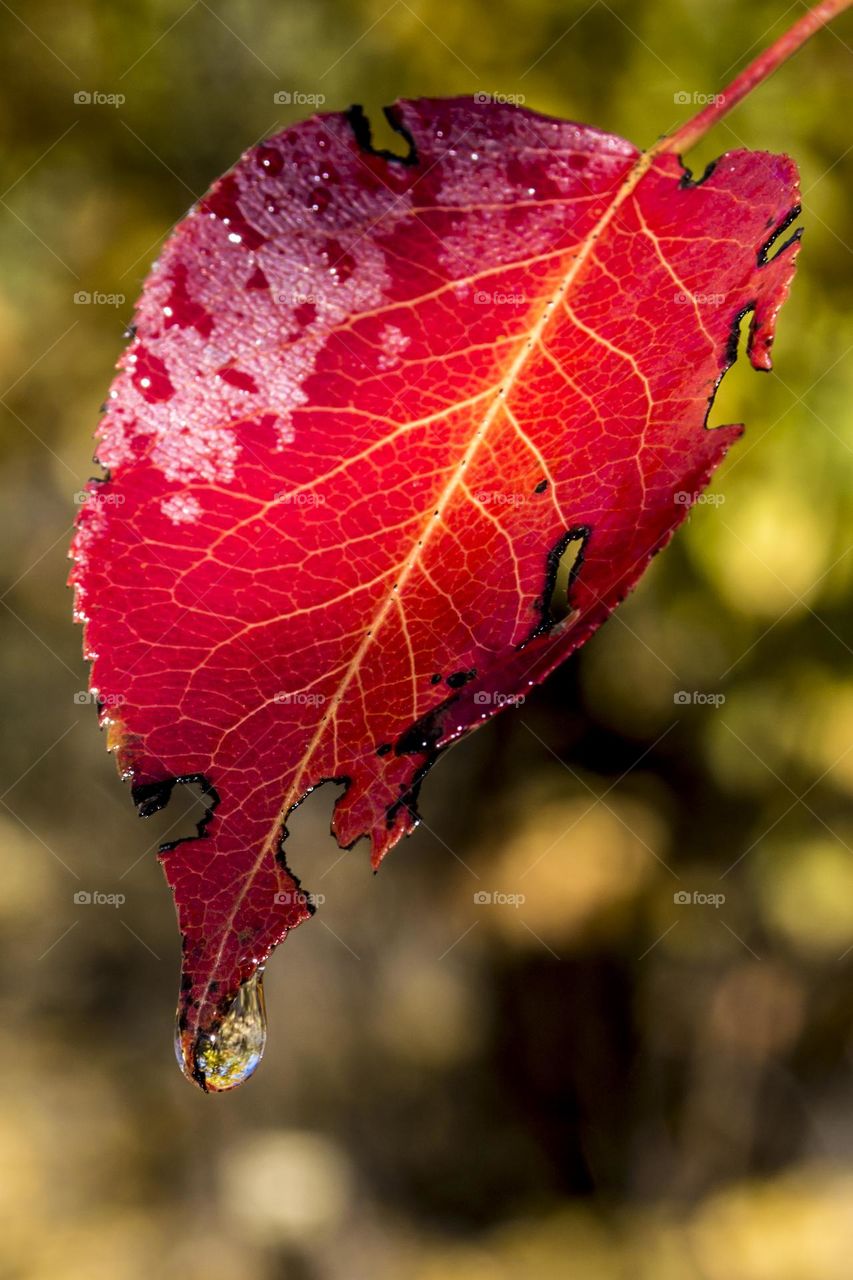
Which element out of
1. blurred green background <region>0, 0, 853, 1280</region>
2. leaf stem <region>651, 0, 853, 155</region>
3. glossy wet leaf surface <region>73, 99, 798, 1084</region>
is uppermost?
leaf stem <region>651, 0, 853, 155</region>

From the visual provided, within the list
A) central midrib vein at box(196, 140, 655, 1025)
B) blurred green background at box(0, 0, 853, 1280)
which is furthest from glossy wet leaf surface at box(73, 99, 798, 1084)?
blurred green background at box(0, 0, 853, 1280)

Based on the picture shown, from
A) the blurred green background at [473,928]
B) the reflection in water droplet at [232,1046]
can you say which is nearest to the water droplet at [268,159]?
the reflection in water droplet at [232,1046]

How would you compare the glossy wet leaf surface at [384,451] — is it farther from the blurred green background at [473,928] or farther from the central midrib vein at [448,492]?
the blurred green background at [473,928]

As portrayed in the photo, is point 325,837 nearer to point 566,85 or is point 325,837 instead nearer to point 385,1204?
point 385,1204

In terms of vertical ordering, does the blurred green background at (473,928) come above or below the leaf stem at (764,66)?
below

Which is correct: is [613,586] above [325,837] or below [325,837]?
above

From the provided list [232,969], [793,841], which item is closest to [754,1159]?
[793,841]

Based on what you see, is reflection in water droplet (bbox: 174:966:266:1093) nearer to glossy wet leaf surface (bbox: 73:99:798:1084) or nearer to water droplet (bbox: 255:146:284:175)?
glossy wet leaf surface (bbox: 73:99:798:1084)

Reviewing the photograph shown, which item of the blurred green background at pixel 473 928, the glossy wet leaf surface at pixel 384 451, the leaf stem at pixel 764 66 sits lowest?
the blurred green background at pixel 473 928
